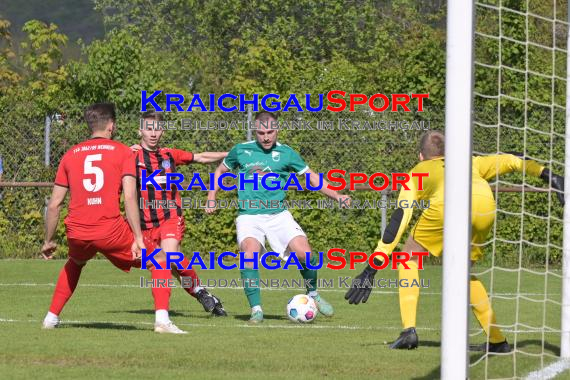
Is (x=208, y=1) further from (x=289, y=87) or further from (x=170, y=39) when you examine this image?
(x=289, y=87)

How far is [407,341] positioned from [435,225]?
0.91 metres

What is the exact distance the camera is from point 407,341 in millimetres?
8922

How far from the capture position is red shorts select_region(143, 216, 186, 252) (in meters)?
11.3

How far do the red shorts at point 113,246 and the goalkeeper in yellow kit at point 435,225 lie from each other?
2.01 meters

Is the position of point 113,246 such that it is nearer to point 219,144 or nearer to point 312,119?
point 219,144

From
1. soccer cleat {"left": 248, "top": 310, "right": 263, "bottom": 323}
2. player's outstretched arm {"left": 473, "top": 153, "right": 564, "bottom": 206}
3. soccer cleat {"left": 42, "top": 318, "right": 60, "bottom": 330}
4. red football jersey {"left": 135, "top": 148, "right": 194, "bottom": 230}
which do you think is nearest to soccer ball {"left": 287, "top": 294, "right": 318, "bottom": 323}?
soccer cleat {"left": 248, "top": 310, "right": 263, "bottom": 323}

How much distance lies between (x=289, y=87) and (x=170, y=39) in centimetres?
1344

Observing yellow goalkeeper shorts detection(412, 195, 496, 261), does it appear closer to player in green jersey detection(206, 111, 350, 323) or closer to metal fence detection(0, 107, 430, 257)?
player in green jersey detection(206, 111, 350, 323)

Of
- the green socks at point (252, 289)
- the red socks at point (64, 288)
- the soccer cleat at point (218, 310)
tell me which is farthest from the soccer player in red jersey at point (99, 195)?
the soccer cleat at point (218, 310)

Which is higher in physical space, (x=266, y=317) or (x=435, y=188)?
(x=435, y=188)

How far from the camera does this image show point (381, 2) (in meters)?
33.6

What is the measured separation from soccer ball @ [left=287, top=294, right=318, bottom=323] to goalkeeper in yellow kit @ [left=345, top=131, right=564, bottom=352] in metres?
1.86

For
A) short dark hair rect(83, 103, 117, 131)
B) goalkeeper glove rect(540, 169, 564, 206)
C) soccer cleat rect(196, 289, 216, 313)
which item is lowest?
soccer cleat rect(196, 289, 216, 313)

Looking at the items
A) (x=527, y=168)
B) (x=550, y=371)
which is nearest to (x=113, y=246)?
(x=527, y=168)
